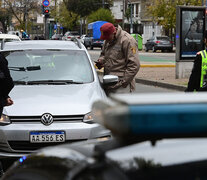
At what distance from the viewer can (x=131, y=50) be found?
777 centimetres

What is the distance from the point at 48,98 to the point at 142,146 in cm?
467

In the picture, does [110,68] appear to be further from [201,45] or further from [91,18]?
[91,18]

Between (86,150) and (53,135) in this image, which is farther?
(53,135)

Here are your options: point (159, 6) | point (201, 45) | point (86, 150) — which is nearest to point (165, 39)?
point (159, 6)

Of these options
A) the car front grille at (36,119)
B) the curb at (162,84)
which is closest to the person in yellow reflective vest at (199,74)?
the car front grille at (36,119)

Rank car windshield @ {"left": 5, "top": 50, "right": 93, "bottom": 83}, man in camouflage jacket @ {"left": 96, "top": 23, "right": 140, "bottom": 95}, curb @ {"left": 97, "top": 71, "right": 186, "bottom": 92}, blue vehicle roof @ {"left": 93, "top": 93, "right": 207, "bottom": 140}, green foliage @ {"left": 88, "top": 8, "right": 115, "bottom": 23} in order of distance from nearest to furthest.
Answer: blue vehicle roof @ {"left": 93, "top": 93, "right": 207, "bottom": 140}, car windshield @ {"left": 5, "top": 50, "right": 93, "bottom": 83}, man in camouflage jacket @ {"left": 96, "top": 23, "right": 140, "bottom": 95}, curb @ {"left": 97, "top": 71, "right": 186, "bottom": 92}, green foliage @ {"left": 88, "top": 8, "right": 115, "bottom": 23}

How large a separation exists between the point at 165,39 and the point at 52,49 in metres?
42.7

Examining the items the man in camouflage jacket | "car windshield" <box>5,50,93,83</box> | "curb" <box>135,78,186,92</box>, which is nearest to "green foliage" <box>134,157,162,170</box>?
"car windshield" <box>5,50,93,83</box>

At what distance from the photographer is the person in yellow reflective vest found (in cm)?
691

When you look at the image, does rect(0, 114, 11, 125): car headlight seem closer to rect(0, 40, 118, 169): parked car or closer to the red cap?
rect(0, 40, 118, 169): parked car

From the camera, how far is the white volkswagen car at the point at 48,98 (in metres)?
6.35

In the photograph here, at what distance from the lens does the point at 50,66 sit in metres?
7.82

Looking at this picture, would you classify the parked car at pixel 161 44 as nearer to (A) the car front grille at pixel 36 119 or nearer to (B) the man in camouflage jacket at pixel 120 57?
(B) the man in camouflage jacket at pixel 120 57

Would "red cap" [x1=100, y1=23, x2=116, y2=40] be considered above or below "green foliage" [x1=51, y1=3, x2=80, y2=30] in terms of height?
above
